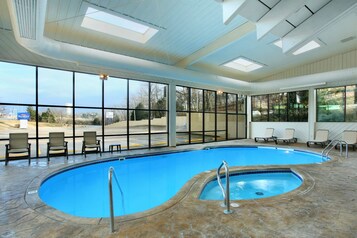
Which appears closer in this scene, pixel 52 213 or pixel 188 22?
pixel 52 213

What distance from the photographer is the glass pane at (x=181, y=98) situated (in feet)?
34.0

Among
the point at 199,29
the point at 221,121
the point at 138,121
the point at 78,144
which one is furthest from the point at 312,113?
the point at 78,144

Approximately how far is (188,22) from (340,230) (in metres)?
5.81

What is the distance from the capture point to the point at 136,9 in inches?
199

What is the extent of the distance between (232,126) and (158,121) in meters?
5.54

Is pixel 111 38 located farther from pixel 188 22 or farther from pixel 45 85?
pixel 45 85

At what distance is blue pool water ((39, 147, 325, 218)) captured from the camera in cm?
380

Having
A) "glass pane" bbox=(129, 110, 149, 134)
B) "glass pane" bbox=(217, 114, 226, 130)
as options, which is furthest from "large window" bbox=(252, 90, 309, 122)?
"glass pane" bbox=(129, 110, 149, 134)

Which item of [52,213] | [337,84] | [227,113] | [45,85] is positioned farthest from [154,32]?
[337,84]

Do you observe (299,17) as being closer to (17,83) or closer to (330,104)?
(330,104)

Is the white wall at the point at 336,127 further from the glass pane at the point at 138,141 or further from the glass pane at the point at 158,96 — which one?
the glass pane at the point at 138,141

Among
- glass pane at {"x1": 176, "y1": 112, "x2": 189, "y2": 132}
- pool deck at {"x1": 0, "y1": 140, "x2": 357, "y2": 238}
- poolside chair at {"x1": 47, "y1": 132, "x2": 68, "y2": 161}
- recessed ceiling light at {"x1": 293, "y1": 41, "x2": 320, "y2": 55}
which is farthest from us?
glass pane at {"x1": 176, "y1": 112, "x2": 189, "y2": 132}

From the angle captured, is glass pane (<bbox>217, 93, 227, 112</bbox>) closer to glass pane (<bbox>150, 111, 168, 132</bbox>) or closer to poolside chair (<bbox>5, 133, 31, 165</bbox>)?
glass pane (<bbox>150, 111, 168, 132</bbox>)

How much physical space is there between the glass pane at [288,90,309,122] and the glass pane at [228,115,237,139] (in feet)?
10.4
